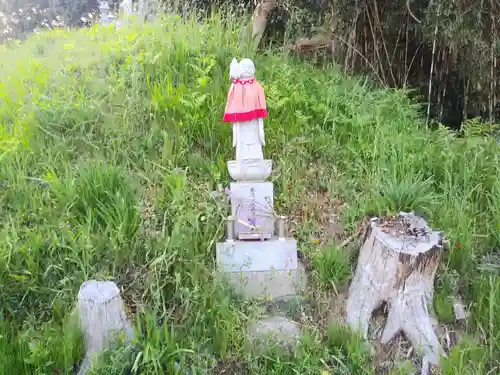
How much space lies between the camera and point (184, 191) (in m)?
3.26

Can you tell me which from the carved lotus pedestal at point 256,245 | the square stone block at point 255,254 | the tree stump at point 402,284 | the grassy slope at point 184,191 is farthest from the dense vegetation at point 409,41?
the square stone block at point 255,254

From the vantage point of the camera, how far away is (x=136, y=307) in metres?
2.82

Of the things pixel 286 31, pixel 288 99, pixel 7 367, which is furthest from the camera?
pixel 286 31

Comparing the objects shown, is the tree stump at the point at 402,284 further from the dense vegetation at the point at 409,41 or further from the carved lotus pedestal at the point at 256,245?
the dense vegetation at the point at 409,41

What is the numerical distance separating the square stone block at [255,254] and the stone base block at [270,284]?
0.04 metres

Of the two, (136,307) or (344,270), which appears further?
(344,270)

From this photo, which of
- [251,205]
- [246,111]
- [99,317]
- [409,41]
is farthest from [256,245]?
[409,41]

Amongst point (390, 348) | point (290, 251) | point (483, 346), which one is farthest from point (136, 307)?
point (483, 346)

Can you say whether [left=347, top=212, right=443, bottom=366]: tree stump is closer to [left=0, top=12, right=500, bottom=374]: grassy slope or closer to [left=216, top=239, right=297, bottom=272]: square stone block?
[left=0, top=12, right=500, bottom=374]: grassy slope

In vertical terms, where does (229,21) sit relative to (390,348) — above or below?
above

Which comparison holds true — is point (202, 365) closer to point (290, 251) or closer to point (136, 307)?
point (136, 307)

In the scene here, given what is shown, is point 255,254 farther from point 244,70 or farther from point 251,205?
point 244,70

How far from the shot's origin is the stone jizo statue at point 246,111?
301 centimetres

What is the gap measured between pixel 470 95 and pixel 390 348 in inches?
154
